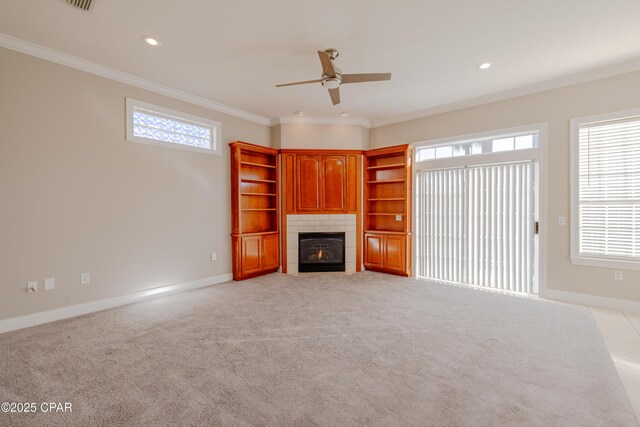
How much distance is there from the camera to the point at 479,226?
4.59 m

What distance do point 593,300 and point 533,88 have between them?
2.96 m

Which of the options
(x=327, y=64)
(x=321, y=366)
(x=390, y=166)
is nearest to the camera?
(x=321, y=366)

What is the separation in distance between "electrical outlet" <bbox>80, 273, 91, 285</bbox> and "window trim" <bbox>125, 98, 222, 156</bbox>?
1.78 m

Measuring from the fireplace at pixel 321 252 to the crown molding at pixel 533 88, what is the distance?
267 centimetres

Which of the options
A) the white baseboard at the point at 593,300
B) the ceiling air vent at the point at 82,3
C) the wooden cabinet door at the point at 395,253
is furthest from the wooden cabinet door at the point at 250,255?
the white baseboard at the point at 593,300

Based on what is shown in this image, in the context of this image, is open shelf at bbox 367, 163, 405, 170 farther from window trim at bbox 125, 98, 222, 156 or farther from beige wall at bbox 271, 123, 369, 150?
window trim at bbox 125, 98, 222, 156

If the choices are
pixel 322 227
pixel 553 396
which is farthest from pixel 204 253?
pixel 553 396

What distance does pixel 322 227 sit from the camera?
5.66 meters

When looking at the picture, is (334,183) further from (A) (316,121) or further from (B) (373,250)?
(B) (373,250)

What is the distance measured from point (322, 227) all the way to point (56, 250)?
3.89 m

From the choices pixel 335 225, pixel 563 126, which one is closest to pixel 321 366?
pixel 335 225

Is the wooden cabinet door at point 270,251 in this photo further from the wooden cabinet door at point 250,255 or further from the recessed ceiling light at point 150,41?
the recessed ceiling light at point 150,41

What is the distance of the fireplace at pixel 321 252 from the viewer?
221 inches

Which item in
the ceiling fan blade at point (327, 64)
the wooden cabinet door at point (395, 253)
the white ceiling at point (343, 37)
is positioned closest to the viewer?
the white ceiling at point (343, 37)
